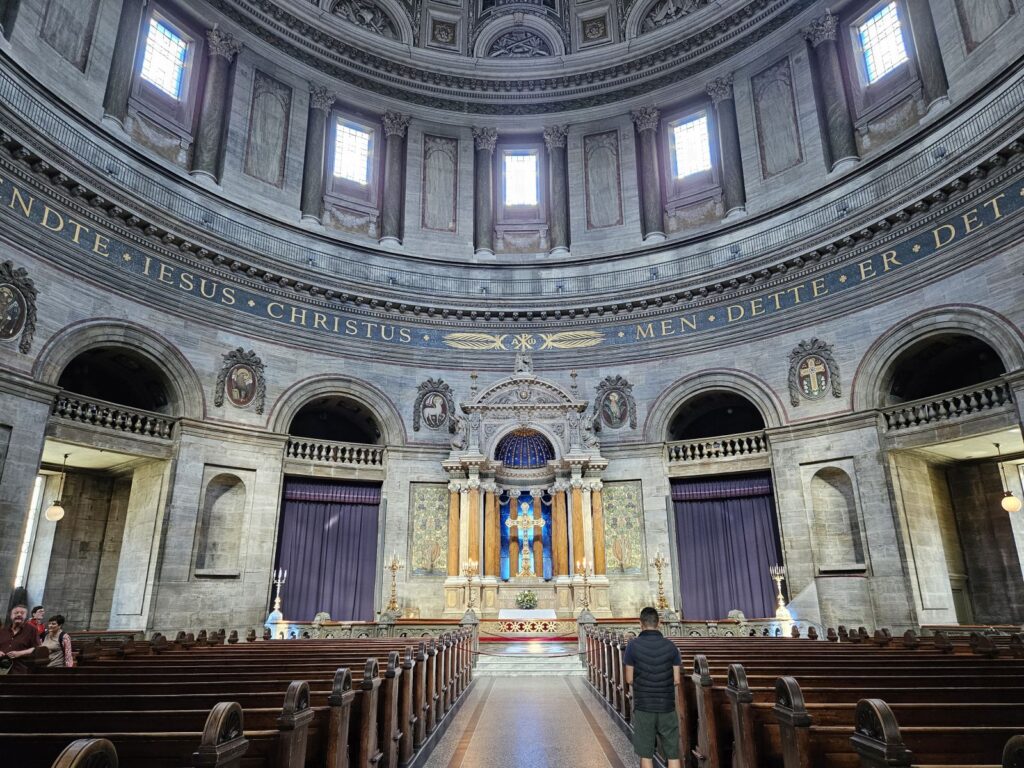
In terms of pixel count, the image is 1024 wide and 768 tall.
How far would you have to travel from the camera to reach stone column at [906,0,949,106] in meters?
17.1

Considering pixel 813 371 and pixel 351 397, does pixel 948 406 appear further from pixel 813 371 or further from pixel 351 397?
pixel 351 397

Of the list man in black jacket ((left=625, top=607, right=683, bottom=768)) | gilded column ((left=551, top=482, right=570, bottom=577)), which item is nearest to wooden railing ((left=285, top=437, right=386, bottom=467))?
gilded column ((left=551, top=482, right=570, bottom=577))

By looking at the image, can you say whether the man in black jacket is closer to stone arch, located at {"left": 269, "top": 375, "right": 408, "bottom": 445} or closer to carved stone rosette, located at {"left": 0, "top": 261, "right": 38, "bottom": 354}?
carved stone rosette, located at {"left": 0, "top": 261, "right": 38, "bottom": 354}

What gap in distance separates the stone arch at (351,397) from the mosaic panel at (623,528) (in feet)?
21.1

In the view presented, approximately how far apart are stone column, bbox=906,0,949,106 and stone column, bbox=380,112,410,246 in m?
15.7

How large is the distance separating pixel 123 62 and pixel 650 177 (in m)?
16.0

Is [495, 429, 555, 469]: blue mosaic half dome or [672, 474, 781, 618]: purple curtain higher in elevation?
[495, 429, 555, 469]: blue mosaic half dome

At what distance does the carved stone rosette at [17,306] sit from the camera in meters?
13.4

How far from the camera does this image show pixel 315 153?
72.1 ft

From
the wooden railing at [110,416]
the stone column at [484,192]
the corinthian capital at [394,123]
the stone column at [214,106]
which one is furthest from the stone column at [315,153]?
the wooden railing at [110,416]

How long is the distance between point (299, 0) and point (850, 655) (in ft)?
79.5

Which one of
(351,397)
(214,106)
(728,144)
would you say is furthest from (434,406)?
(728,144)

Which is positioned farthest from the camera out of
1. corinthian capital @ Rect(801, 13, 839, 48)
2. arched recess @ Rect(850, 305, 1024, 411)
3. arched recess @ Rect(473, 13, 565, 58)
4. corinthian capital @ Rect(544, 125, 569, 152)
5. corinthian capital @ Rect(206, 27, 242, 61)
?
arched recess @ Rect(473, 13, 565, 58)

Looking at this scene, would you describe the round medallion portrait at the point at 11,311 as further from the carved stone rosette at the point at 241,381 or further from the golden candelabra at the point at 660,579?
the golden candelabra at the point at 660,579
